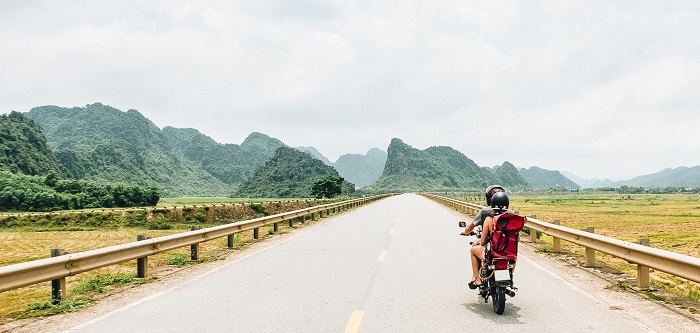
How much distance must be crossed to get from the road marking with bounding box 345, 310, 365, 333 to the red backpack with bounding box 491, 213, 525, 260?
187 centimetres

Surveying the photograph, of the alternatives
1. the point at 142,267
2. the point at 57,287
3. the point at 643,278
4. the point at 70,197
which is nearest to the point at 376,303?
the point at 643,278

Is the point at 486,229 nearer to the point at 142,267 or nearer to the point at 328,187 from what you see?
the point at 142,267

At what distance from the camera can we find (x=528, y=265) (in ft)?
34.5

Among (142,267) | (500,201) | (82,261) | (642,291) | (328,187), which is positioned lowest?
(642,291)

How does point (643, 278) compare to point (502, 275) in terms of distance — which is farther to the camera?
point (643, 278)

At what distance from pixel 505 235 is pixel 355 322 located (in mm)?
2179

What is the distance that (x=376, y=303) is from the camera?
665 centimetres

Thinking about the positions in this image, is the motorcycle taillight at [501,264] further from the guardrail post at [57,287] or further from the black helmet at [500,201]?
the guardrail post at [57,287]

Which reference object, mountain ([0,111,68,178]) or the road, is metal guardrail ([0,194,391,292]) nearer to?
the road

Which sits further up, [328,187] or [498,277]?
[328,187]

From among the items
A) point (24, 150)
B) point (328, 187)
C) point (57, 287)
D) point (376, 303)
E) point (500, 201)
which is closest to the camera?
point (500, 201)

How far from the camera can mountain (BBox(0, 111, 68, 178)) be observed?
13750 cm

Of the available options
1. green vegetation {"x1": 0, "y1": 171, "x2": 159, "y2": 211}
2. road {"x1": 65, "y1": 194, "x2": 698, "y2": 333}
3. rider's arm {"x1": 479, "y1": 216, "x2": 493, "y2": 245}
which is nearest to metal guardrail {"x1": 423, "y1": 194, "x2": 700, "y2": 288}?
road {"x1": 65, "y1": 194, "x2": 698, "y2": 333}

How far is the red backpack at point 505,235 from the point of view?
6.08m
